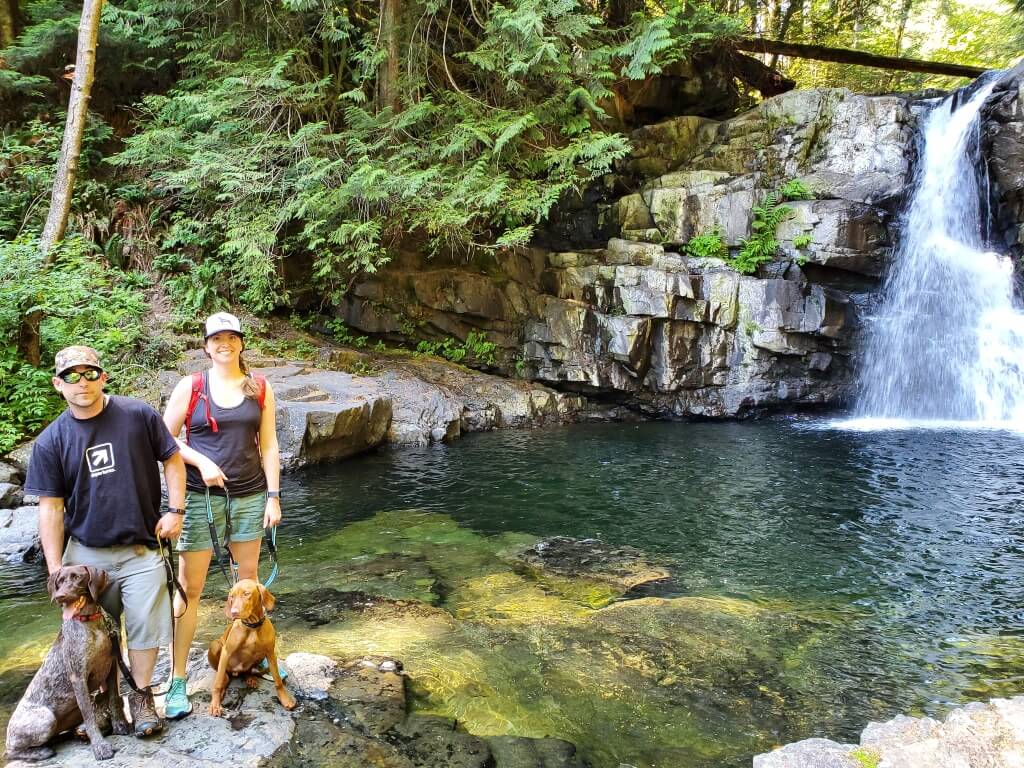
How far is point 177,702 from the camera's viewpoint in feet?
11.2

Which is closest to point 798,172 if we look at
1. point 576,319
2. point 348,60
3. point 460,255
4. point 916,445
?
point 576,319

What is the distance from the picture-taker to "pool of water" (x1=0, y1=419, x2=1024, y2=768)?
4.35 meters

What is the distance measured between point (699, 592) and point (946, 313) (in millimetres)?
13463

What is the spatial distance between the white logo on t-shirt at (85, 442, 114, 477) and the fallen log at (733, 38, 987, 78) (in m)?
23.3

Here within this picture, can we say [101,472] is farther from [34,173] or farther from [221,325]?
[34,173]

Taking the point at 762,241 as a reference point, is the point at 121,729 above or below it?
below

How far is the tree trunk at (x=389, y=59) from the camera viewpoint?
Answer: 578 inches

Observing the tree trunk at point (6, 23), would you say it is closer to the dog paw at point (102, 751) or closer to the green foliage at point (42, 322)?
the green foliage at point (42, 322)

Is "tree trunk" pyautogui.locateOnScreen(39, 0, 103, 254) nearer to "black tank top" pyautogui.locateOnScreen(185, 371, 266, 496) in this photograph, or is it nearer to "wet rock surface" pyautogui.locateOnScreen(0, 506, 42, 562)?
"wet rock surface" pyautogui.locateOnScreen(0, 506, 42, 562)

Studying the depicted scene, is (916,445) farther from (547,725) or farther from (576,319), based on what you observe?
(547,725)

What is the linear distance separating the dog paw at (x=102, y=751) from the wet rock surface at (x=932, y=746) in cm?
320

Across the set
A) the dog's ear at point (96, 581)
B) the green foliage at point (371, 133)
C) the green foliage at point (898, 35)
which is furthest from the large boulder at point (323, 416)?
the green foliage at point (898, 35)

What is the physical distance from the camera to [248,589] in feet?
11.2

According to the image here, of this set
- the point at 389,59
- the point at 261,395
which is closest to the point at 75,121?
the point at 389,59
